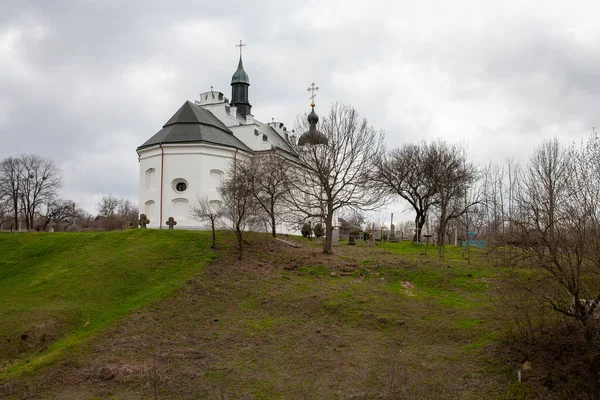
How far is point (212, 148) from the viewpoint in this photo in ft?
107

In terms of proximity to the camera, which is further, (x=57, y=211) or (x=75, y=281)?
(x=57, y=211)

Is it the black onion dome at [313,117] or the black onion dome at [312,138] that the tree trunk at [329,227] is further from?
the black onion dome at [313,117]

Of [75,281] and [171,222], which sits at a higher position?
[171,222]

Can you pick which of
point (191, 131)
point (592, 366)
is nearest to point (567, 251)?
point (592, 366)

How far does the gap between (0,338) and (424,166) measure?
27990mm

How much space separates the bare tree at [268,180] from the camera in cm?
2612

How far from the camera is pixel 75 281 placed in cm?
1998

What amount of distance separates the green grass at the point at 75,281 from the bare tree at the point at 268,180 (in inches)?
156

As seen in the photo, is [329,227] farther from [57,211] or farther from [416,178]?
[57,211]

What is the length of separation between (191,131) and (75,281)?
15615mm

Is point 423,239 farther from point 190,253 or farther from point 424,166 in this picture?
point 190,253

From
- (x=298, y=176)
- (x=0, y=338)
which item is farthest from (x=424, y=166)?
(x=0, y=338)

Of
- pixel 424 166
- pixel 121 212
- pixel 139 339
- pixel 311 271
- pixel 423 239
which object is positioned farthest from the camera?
pixel 121 212

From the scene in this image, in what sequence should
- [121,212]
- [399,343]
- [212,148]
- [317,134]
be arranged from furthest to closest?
[121,212], [212,148], [317,134], [399,343]
